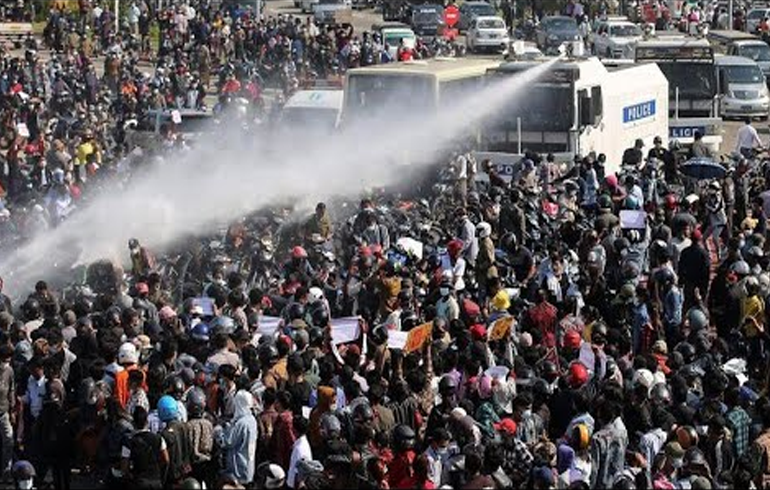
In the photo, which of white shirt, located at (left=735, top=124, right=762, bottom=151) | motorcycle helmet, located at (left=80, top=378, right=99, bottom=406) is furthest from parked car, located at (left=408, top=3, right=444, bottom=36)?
motorcycle helmet, located at (left=80, top=378, right=99, bottom=406)

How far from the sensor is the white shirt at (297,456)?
15.0m

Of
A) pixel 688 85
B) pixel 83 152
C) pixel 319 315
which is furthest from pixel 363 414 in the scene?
pixel 688 85

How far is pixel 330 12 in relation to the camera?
60094 millimetres

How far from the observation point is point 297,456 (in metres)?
15.1

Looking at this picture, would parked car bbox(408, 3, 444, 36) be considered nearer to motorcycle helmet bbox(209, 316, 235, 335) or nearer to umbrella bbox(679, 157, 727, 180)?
umbrella bbox(679, 157, 727, 180)

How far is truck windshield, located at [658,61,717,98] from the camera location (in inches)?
1416

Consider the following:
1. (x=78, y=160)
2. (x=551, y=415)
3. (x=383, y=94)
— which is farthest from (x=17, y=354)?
(x=78, y=160)

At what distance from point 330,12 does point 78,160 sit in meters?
25.2

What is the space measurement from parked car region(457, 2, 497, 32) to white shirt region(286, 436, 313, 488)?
44.5 meters

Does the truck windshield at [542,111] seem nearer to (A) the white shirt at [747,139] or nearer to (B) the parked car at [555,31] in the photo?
(A) the white shirt at [747,139]

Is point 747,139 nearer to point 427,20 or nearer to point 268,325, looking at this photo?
point 268,325

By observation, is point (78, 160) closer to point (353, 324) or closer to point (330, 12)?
point (353, 324)

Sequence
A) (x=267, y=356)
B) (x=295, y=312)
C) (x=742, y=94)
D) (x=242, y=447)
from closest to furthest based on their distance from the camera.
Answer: (x=242, y=447) → (x=267, y=356) → (x=295, y=312) → (x=742, y=94)

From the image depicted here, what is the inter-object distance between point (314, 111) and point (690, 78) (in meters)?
6.95
